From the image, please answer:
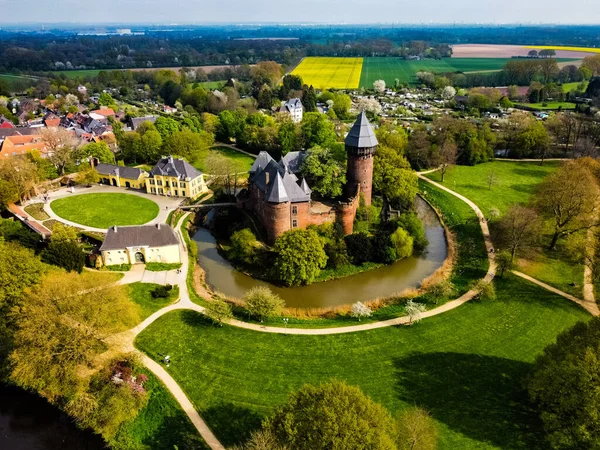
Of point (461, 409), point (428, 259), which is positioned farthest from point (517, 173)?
point (461, 409)

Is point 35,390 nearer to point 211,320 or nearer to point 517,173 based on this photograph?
point 211,320

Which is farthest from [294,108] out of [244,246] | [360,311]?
[360,311]

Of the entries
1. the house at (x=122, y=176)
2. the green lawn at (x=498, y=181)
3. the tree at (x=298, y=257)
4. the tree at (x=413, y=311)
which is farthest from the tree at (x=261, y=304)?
the house at (x=122, y=176)

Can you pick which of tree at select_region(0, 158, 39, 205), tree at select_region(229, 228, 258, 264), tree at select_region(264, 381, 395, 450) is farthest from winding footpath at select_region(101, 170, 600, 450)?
tree at select_region(0, 158, 39, 205)

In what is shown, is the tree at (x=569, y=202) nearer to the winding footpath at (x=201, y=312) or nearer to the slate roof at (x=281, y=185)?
the winding footpath at (x=201, y=312)

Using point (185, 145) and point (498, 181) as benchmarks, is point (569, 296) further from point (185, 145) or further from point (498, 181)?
point (185, 145)

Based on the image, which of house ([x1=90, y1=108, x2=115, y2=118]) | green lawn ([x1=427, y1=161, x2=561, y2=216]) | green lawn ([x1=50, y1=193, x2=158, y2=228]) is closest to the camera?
green lawn ([x1=50, y1=193, x2=158, y2=228])

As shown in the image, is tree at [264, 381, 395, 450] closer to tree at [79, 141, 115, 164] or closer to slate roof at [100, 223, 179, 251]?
slate roof at [100, 223, 179, 251]
